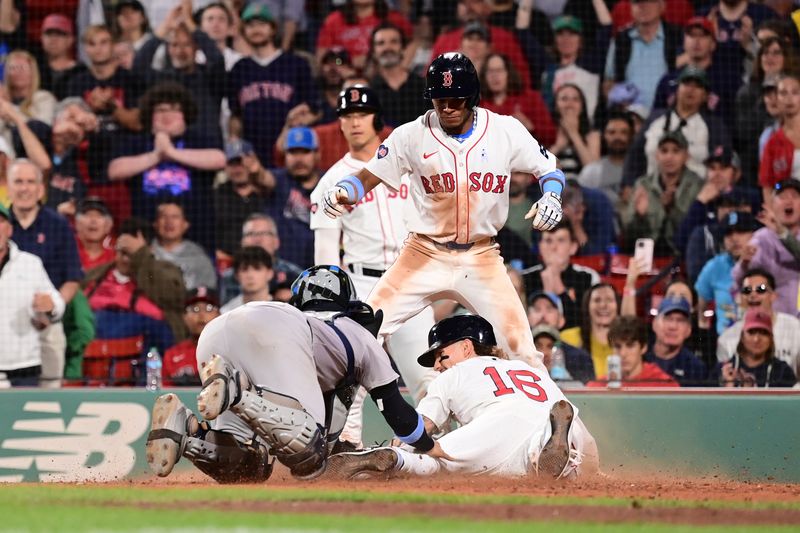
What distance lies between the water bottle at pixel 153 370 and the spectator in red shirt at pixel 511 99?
12.2 feet

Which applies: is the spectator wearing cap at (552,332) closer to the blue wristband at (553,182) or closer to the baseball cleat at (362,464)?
the blue wristband at (553,182)

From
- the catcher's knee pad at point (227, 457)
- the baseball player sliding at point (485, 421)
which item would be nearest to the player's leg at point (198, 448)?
the catcher's knee pad at point (227, 457)

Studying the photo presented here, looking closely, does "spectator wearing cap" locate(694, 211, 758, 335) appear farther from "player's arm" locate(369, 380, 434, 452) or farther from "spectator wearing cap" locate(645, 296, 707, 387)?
"player's arm" locate(369, 380, 434, 452)

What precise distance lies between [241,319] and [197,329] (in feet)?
12.6

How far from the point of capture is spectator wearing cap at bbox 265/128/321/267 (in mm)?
10445

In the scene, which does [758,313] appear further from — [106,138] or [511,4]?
[106,138]

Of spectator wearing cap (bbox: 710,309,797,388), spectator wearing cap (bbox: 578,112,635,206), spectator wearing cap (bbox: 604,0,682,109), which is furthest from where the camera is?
spectator wearing cap (bbox: 604,0,682,109)

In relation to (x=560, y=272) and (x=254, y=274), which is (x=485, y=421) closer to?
(x=560, y=272)

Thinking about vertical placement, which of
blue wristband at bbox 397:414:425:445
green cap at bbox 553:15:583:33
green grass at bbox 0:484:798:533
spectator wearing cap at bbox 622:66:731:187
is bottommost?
green grass at bbox 0:484:798:533

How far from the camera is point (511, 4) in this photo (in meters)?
11.8

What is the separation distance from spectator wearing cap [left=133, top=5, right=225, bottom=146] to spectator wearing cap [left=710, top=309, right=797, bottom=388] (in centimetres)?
487

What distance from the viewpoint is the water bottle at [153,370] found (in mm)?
8695

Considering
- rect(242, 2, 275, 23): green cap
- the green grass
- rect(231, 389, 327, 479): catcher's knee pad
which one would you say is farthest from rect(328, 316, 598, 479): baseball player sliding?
rect(242, 2, 275, 23): green cap

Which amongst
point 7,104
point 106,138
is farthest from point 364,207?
Answer: point 7,104
